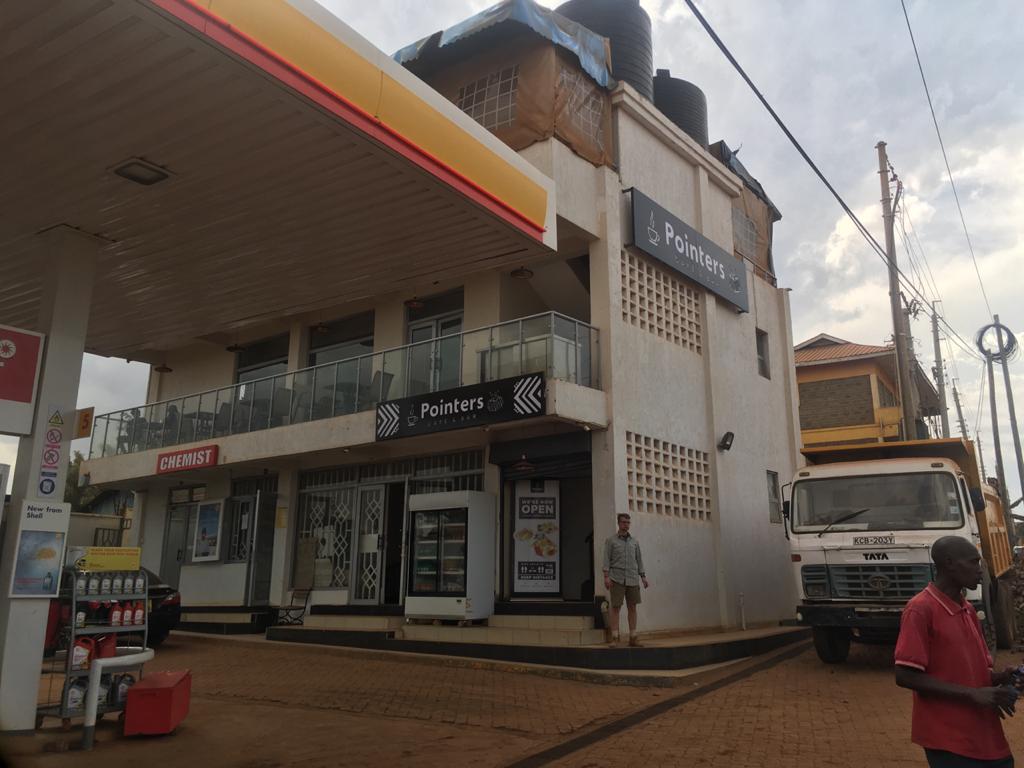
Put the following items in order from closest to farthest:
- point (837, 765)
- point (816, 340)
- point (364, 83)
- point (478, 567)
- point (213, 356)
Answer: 1. point (837, 765)
2. point (364, 83)
3. point (478, 567)
4. point (213, 356)
5. point (816, 340)

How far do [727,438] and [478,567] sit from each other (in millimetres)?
6299

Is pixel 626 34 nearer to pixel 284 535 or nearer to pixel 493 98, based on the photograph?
pixel 493 98

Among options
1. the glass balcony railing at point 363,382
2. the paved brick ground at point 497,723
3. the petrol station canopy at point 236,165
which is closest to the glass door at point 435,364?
the glass balcony railing at point 363,382

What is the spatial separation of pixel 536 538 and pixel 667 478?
2749 mm

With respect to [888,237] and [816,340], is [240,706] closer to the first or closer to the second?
[888,237]

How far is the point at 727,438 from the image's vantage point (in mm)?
16906

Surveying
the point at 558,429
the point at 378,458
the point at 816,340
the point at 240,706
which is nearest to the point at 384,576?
the point at 378,458

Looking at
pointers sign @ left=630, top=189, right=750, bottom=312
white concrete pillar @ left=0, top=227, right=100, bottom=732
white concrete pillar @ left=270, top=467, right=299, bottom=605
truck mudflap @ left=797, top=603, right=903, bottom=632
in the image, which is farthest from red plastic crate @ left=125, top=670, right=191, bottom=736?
pointers sign @ left=630, top=189, right=750, bottom=312

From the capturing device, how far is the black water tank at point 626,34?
18.0 metres

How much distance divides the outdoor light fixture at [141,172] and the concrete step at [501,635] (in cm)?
820

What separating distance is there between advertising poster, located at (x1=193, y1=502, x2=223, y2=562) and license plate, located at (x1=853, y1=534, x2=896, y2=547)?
14.0 meters

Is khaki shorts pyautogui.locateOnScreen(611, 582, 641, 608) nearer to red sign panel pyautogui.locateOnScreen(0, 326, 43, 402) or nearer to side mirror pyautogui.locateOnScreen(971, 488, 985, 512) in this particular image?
side mirror pyautogui.locateOnScreen(971, 488, 985, 512)

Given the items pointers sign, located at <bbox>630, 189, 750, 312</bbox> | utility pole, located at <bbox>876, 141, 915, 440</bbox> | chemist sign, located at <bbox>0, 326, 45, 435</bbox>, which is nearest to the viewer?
chemist sign, located at <bbox>0, 326, 45, 435</bbox>

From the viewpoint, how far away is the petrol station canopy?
6.22m
